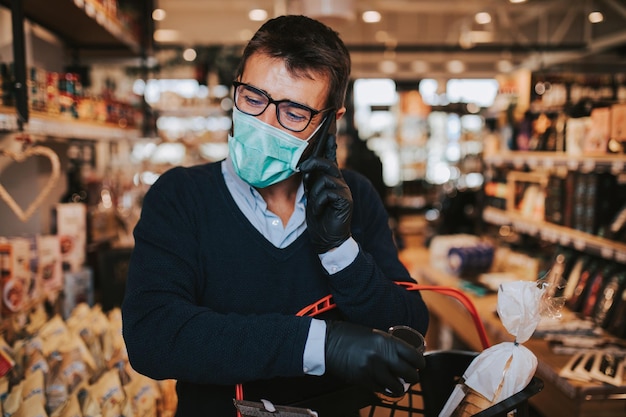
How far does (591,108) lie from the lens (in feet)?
11.9

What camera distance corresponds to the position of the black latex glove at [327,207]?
119 centimetres

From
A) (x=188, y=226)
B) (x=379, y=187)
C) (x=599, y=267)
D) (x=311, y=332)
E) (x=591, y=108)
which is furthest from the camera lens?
(x=379, y=187)

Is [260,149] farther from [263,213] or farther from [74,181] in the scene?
[74,181]

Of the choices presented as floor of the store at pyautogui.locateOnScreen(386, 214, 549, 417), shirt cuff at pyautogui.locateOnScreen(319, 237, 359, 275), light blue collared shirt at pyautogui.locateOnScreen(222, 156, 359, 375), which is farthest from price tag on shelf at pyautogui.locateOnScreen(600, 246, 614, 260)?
shirt cuff at pyautogui.locateOnScreen(319, 237, 359, 275)

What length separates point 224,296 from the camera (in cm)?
135

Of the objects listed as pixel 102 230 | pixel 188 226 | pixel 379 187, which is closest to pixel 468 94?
pixel 379 187

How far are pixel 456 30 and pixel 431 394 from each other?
11.9m

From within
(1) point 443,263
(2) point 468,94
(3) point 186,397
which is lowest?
(1) point 443,263

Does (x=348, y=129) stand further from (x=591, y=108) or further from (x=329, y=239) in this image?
(x=329, y=239)

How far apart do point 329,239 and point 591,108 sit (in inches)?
122

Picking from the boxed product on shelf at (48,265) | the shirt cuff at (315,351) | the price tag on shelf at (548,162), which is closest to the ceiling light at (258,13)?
the price tag on shelf at (548,162)

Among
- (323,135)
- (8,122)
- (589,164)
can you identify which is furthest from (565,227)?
(8,122)

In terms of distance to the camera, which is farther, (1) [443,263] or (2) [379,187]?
(2) [379,187]

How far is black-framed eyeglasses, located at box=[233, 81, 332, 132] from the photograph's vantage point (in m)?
1.33
